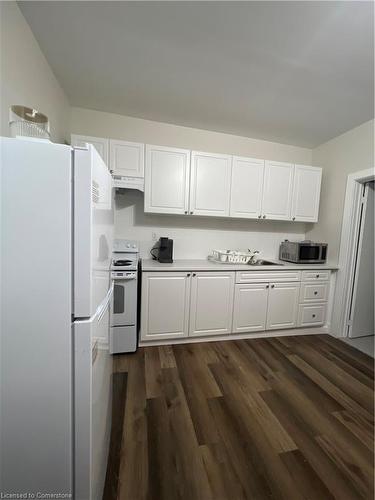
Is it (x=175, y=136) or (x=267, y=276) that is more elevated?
(x=175, y=136)

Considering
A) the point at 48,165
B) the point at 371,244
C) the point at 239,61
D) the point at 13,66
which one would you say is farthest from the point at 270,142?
the point at 48,165

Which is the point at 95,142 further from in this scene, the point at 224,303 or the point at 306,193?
the point at 306,193

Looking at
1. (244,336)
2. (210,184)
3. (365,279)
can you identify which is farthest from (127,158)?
(365,279)

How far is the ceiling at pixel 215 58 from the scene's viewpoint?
4.34 ft

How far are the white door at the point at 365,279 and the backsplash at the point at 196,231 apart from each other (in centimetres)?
81

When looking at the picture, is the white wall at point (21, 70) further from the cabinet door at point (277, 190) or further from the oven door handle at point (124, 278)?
the cabinet door at point (277, 190)

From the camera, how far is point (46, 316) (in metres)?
0.68

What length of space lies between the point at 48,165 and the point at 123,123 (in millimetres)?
2344

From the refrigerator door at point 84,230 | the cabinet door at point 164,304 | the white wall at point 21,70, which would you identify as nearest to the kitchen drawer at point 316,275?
the cabinet door at point 164,304

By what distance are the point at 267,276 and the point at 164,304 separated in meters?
1.29

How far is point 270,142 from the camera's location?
10.1 feet

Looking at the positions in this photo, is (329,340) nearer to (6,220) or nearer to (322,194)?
(322,194)

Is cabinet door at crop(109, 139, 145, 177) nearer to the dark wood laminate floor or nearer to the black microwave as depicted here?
the dark wood laminate floor

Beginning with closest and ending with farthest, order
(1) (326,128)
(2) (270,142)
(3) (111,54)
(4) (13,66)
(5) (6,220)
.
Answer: (5) (6,220)
(4) (13,66)
(3) (111,54)
(1) (326,128)
(2) (270,142)
